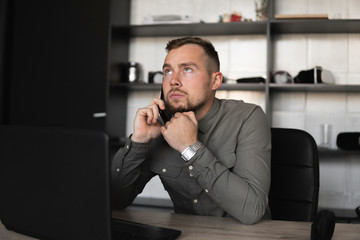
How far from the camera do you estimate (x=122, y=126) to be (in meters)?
3.51

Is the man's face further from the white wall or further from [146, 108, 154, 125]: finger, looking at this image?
the white wall

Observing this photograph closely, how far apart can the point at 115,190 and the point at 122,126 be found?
85.4 inches

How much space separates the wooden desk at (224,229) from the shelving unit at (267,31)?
77.8 inches

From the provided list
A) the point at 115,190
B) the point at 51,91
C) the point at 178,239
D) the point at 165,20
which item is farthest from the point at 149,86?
the point at 178,239

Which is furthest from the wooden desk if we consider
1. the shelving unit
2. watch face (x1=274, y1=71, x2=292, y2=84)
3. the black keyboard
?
watch face (x1=274, y1=71, x2=292, y2=84)

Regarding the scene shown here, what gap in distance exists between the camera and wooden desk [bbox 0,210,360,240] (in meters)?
0.94

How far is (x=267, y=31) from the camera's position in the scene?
296 cm

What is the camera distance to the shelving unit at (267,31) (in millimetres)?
2941

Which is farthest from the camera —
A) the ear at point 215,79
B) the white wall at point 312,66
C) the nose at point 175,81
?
the white wall at point 312,66

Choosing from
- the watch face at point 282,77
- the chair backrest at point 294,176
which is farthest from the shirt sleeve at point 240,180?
the watch face at point 282,77

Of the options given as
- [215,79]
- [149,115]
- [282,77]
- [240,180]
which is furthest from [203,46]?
[282,77]

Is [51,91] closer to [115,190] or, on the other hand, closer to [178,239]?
[115,190]

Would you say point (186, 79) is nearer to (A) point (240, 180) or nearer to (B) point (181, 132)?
(B) point (181, 132)

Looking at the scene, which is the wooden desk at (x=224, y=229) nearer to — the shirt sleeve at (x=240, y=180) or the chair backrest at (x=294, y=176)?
the shirt sleeve at (x=240, y=180)
